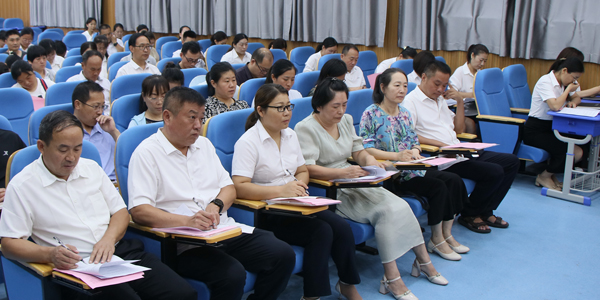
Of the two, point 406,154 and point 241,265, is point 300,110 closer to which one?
point 406,154

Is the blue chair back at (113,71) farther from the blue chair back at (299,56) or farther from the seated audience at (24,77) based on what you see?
the blue chair back at (299,56)

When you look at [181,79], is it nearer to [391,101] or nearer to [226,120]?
[226,120]

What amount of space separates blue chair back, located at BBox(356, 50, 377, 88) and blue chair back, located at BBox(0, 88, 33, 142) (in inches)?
150

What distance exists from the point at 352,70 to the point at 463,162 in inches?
91.9

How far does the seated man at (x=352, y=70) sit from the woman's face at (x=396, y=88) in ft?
6.90

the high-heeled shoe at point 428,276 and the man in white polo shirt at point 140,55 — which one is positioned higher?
the man in white polo shirt at point 140,55

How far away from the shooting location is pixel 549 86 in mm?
4277

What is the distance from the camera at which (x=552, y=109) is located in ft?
13.9

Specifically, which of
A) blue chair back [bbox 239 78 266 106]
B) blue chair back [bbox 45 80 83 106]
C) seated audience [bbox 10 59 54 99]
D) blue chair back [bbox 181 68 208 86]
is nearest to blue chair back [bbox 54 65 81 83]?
seated audience [bbox 10 59 54 99]

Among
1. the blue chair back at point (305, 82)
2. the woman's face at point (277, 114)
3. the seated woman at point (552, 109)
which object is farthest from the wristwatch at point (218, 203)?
the seated woman at point (552, 109)

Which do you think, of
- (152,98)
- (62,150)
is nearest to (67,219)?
(62,150)

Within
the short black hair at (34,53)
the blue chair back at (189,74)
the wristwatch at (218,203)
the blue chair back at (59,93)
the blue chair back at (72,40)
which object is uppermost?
the blue chair back at (72,40)

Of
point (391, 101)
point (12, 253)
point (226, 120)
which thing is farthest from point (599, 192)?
point (12, 253)

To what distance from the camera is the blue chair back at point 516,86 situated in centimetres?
489
